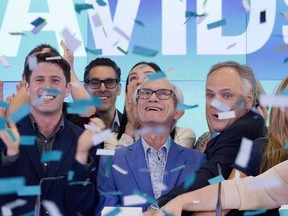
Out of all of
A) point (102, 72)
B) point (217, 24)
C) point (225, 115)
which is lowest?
point (225, 115)

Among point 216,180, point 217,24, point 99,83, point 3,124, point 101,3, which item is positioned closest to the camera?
point 216,180

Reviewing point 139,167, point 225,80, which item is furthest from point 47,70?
point 225,80

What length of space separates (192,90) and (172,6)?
40 cm

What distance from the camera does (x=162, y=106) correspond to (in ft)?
6.77

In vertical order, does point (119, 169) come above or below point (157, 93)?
below

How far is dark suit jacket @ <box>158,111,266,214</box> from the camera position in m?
1.85

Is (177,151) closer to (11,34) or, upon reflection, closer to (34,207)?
(34,207)

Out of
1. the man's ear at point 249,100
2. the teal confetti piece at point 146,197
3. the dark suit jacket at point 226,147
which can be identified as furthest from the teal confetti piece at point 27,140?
the man's ear at point 249,100

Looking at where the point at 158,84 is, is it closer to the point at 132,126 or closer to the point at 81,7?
the point at 132,126

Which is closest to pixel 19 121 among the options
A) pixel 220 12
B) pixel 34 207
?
pixel 34 207

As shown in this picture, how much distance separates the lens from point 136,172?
198 cm

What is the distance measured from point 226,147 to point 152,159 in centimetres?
25

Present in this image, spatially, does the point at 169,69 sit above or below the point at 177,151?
above

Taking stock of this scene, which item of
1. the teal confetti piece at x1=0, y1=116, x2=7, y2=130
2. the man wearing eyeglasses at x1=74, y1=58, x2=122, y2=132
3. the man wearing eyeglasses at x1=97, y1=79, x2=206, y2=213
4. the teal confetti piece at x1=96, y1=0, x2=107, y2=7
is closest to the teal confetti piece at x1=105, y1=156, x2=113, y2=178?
the man wearing eyeglasses at x1=97, y1=79, x2=206, y2=213
